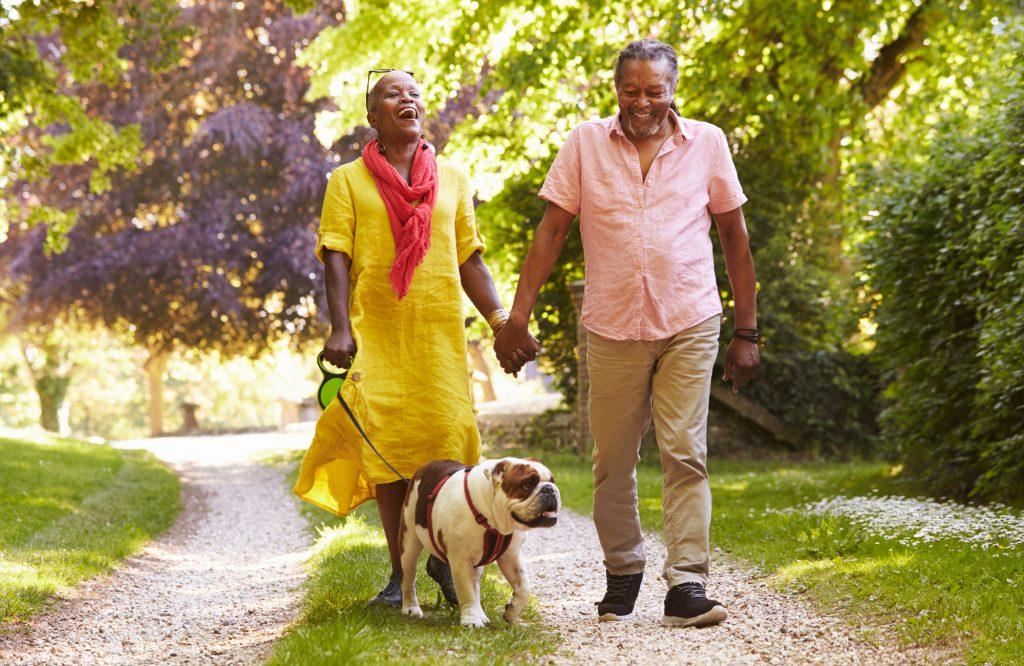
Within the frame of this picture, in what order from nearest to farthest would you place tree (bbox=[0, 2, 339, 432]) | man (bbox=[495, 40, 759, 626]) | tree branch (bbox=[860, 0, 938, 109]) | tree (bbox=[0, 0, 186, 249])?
man (bbox=[495, 40, 759, 626]) → tree (bbox=[0, 0, 186, 249]) → tree branch (bbox=[860, 0, 938, 109]) → tree (bbox=[0, 2, 339, 432])

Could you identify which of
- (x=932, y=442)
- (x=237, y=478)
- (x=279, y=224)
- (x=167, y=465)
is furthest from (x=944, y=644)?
(x=279, y=224)

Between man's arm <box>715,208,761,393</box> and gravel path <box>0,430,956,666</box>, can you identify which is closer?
gravel path <box>0,430,956,666</box>

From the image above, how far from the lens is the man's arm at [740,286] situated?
5016mm

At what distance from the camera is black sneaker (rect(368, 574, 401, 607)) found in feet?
16.8

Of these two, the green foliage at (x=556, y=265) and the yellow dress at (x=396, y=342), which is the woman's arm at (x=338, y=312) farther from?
the green foliage at (x=556, y=265)

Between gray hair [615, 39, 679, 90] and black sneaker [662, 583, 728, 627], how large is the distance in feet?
6.96

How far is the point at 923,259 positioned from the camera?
9.40 meters

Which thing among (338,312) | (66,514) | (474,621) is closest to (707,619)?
(474,621)

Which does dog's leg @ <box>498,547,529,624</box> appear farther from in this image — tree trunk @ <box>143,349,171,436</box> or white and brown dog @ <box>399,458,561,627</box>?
tree trunk @ <box>143,349,171,436</box>

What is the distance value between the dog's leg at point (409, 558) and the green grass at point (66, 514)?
6.69 ft

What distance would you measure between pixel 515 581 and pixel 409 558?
1.62 ft

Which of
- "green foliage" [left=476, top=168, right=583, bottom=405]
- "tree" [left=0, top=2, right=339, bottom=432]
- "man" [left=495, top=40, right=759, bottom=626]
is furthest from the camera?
"tree" [left=0, top=2, right=339, bottom=432]

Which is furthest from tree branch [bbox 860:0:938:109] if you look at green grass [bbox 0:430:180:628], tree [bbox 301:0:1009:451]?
green grass [bbox 0:430:180:628]

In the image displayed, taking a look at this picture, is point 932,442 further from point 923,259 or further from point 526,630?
point 526,630
